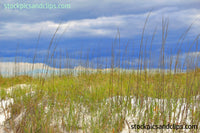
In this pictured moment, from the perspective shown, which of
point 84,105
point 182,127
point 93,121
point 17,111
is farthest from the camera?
point 17,111

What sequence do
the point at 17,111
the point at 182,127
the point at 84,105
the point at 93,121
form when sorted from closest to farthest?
the point at 182,127
the point at 93,121
the point at 84,105
the point at 17,111

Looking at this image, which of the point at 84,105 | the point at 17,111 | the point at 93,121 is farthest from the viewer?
the point at 17,111

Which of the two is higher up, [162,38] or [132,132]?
[162,38]

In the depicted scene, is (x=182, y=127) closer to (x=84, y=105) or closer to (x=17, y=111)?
(x=84, y=105)

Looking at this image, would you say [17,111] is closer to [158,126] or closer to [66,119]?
[66,119]

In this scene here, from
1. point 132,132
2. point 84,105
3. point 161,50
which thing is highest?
point 161,50

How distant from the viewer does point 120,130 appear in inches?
115

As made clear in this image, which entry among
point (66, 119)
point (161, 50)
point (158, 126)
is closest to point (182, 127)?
point (158, 126)

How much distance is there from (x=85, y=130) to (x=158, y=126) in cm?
104

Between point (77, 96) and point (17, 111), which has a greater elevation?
point (77, 96)

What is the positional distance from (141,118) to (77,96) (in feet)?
3.75

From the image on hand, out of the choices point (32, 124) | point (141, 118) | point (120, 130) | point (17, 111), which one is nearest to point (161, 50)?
point (141, 118)

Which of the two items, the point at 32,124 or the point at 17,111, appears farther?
the point at 17,111

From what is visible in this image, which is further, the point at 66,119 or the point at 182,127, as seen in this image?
the point at 66,119
